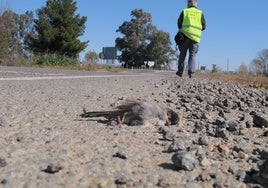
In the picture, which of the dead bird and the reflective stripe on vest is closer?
the dead bird

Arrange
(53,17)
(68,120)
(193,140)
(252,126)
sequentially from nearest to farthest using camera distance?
(193,140) → (68,120) → (252,126) → (53,17)

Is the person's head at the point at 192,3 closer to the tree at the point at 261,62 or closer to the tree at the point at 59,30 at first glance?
the tree at the point at 59,30

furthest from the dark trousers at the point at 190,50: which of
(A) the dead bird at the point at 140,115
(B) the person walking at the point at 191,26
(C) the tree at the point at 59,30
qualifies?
(C) the tree at the point at 59,30

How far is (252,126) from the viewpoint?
3650 millimetres

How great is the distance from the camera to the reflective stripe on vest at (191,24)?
9688 mm

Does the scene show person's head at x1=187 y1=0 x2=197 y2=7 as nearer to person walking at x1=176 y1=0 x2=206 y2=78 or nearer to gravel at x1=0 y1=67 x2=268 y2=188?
person walking at x1=176 y1=0 x2=206 y2=78

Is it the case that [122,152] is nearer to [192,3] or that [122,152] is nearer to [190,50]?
[190,50]

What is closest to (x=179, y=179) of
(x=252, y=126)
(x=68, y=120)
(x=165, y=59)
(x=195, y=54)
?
(x=68, y=120)

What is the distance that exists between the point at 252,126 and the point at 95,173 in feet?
6.88

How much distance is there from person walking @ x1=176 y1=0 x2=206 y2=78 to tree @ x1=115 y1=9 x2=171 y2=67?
86.9m

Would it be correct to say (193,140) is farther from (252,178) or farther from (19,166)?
(19,166)

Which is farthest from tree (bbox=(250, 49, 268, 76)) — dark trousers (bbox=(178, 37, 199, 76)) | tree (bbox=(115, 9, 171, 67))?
dark trousers (bbox=(178, 37, 199, 76))

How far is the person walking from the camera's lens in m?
9.72

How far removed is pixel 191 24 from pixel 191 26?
6 centimetres
